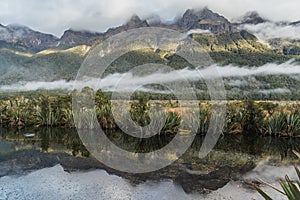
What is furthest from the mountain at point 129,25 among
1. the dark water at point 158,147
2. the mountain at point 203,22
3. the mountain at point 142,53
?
the dark water at point 158,147

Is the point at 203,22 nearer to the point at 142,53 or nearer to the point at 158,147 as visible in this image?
the point at 142,53

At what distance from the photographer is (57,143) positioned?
958cm

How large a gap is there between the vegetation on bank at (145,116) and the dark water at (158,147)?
598 millimetres

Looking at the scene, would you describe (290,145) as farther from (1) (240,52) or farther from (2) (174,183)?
(1) (240,52)

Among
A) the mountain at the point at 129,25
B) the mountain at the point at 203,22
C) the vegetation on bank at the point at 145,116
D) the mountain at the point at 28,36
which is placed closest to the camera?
the vegetation on bank at the point at 145,116

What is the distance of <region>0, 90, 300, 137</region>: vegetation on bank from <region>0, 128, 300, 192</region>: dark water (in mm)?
598

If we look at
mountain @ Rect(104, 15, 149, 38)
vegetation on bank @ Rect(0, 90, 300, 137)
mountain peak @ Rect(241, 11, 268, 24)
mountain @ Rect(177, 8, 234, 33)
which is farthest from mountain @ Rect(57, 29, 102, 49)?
vegetation on bank @ Rect(0, 90, 300, 137)

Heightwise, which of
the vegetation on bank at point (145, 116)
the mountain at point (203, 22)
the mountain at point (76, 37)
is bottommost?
the vegetation on bank at point (145, 116)

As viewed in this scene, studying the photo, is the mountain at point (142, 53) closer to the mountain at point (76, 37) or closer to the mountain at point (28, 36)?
the mountain at point (76, 37)

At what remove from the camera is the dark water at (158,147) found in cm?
626

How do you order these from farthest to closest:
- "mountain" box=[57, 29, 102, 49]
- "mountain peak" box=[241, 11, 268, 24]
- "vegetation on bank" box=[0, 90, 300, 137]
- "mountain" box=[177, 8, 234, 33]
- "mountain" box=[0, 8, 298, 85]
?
1. "mountain peak" box=[241, 11, 268, 24]
2. "mountain" box=[57, 29, 102, 49]
3. "mountain" box=[177, 8, 234, 33]
4. "mountain" box=[0, 8, 298, 85]
5. "vegetation on bank" box=[0, 90, 300, 137]

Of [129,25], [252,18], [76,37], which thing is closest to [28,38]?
[76,37]

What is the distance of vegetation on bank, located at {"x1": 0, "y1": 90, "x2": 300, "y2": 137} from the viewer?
35.8ft

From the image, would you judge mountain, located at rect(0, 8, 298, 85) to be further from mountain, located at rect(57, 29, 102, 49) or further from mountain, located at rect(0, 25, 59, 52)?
mountain, located at rect(0, 25, 59, 52)
